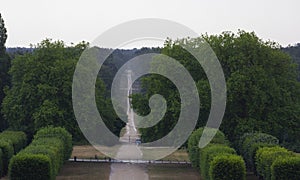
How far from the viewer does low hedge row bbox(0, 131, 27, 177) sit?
134ft

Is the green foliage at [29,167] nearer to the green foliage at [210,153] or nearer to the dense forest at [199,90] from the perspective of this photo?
the green foliage at [210,153]

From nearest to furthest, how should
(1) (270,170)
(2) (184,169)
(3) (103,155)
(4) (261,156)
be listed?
(1) (270,170)
(4) (261,156)
(2) (184,169)
(3) (103,155)

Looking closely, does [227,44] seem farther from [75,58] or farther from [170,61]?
[75,58]

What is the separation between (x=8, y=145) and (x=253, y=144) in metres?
17.5

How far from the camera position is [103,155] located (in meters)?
56.0

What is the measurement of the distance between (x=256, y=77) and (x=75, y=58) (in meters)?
19.4

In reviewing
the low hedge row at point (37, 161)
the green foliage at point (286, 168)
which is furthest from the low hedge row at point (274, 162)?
the low hedge row at point (37, 161)

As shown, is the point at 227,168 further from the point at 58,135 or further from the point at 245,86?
A: the point at 245,86

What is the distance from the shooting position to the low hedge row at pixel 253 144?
41156mm

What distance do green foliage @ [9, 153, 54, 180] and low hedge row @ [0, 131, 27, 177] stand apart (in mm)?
6378

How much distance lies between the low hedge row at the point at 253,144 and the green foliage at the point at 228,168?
24.3 ft

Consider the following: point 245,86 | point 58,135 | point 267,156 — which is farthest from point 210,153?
point 245,86

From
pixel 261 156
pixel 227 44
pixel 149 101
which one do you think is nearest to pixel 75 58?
pixel 149 101

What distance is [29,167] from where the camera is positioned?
33.8 m
